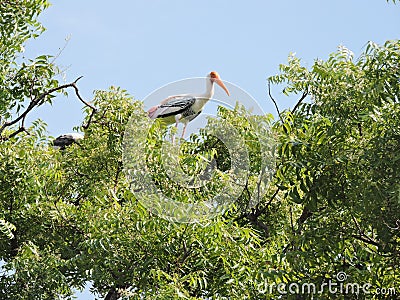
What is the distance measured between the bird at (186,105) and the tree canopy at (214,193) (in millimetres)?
295

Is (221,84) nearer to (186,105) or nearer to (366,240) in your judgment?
(186,105)

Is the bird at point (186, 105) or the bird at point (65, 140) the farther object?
the bird at point (65, 140)

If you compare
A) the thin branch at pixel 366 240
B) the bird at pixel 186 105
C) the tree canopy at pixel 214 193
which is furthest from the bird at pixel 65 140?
the thin branch at pixel 366 240

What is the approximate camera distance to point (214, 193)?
8656mm

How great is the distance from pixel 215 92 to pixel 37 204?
2.95 metres

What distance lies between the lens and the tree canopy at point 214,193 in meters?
6.00

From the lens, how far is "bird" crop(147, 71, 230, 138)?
10.3 meters

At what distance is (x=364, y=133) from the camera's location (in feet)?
21.9

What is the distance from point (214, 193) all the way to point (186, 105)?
2.04 m

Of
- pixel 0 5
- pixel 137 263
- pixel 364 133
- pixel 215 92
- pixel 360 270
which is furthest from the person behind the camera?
pixel 215 92

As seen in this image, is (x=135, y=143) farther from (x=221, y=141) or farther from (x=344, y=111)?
(x=344, y=111)

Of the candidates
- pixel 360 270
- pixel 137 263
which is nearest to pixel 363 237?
pixel 360 270

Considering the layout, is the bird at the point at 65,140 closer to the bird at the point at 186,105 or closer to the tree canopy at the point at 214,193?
the tree canopy at the point at 214,193

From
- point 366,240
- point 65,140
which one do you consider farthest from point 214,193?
point 65,140
